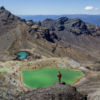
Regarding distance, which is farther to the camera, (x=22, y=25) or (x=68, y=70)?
(x=22, y=25)

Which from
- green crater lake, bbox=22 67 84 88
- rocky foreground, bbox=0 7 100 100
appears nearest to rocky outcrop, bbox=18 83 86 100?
rocky foreground, bbox=0 7 100 100

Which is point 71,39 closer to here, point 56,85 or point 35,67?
point 35,67

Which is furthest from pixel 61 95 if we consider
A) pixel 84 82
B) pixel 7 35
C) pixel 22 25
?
pixel 22 25

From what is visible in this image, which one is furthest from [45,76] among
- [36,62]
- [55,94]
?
[55,94]

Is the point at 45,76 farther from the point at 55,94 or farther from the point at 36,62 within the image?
the point at 55,94

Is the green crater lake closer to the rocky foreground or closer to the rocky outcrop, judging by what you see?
the rocky foreground

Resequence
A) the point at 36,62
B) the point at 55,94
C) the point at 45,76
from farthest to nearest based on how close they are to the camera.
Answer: the point at 36,62
the point at 45,76
the point at 55,94

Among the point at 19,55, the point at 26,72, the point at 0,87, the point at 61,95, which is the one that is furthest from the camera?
the point at 19,55

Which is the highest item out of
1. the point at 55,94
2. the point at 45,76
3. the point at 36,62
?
the point at 55,94

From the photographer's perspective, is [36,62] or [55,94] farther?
[36,62]
